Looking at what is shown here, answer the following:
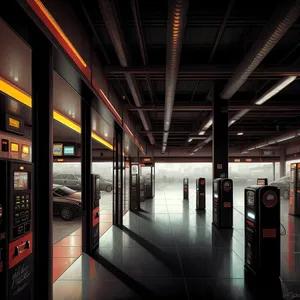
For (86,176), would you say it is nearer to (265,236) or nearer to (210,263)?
(210,263)

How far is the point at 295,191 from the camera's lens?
9.20 meters

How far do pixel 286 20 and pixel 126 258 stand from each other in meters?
4.17

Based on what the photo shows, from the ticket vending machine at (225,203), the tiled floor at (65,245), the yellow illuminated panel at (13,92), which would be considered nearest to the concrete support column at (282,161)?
the ticket vending machine at (225,203)

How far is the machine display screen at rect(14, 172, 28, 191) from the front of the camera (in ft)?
6.47

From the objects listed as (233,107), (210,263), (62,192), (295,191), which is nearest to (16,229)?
(210,263)

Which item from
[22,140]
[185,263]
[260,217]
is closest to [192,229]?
[185,263]

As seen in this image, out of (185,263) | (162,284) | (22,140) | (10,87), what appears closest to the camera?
(22,140)

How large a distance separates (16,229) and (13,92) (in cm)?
323

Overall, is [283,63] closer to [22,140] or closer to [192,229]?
[192,229]

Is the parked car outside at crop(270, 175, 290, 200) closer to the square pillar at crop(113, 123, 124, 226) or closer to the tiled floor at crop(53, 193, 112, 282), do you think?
the square pillar at crop(113, 123, 124, 226)

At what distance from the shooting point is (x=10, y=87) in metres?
4.41

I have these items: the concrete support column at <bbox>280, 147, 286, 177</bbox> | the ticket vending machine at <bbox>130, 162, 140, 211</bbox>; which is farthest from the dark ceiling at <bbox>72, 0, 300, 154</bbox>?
the concrete support column at <bbox>280, 147, 286, 177</bbox>

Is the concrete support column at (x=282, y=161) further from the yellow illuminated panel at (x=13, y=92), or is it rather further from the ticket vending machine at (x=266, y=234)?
the yellow illuminated panel at (x=13, y=92)

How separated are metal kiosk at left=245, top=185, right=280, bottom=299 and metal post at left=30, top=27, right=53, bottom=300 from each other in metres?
2.75
